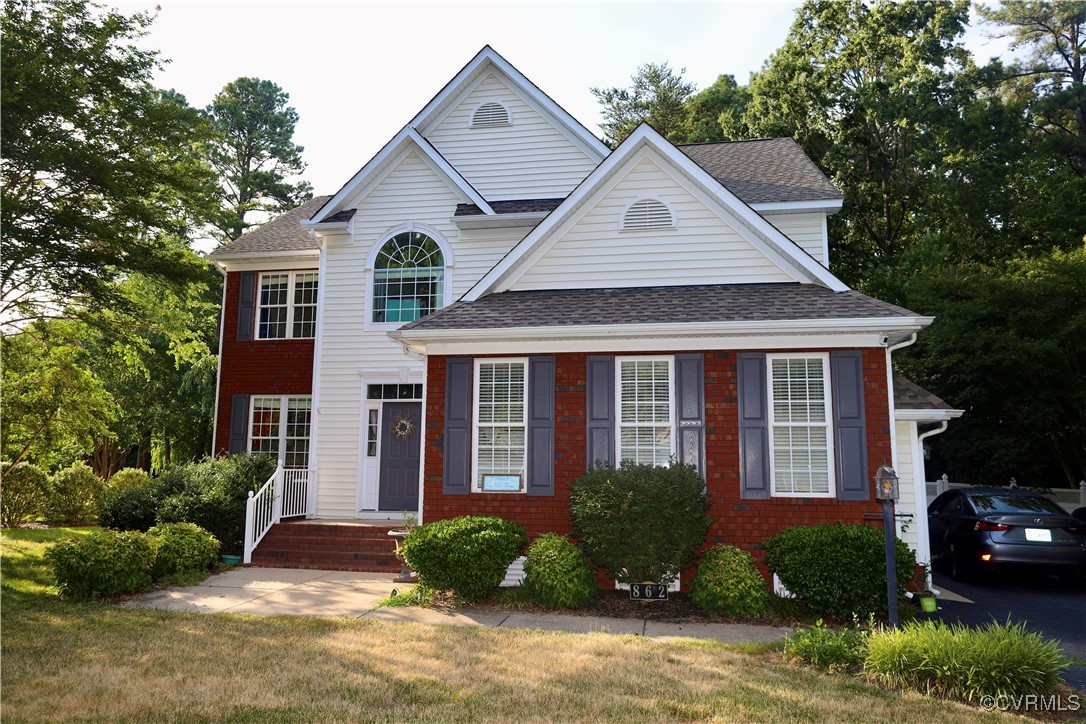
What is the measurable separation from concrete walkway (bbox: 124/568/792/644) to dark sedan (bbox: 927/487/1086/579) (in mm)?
4820

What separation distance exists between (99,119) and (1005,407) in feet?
71.4

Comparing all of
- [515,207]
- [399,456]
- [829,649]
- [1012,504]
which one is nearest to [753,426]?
[829,649]

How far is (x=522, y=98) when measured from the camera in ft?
49.5

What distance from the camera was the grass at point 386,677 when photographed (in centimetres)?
521

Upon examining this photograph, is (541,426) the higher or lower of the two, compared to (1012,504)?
higher

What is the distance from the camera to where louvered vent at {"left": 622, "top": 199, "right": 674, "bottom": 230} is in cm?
1118

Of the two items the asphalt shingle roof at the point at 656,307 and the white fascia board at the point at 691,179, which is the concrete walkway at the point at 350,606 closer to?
the asphalt shingle roof at the point at 656,307

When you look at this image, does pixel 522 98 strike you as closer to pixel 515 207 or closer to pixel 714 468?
pixel 515 207

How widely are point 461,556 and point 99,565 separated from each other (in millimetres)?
4658

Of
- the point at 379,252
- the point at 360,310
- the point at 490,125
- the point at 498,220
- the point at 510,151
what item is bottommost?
the point at 360,310

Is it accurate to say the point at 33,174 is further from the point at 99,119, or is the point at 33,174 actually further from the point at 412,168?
the point at 412,168

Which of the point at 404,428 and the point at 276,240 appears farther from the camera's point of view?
the point at 276,240

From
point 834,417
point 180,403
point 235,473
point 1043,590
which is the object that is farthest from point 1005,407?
point 180,403

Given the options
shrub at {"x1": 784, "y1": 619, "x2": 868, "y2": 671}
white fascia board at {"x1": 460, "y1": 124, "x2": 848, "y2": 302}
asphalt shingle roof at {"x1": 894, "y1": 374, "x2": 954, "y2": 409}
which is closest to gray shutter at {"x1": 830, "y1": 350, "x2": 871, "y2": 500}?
asphalt shingle roof at {"x1": 894, "y1": 374, "x2": 954, "y2": 409}
